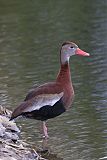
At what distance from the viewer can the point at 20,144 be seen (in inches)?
399

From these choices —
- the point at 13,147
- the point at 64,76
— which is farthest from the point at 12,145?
the point at 64,76

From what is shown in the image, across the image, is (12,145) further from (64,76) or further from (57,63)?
(57,63)

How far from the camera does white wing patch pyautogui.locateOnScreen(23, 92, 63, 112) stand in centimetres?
1040

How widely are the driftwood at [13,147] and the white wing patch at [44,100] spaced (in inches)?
20.2

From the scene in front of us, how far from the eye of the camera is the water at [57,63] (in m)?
11.1

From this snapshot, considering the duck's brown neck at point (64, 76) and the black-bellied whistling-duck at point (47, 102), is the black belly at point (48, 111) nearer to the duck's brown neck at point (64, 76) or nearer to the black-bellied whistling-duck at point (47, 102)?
the black-bellied whistling-duck at point (47, 102)

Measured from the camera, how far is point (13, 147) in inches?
378

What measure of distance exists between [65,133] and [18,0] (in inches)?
901

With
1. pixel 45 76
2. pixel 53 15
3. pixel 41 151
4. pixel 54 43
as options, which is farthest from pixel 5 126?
pixel 53 15

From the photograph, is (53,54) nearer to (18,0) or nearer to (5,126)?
(5,126)

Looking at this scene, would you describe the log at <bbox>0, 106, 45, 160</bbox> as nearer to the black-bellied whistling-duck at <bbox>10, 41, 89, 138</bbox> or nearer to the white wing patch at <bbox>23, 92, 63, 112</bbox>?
the black-bellied whistling-duck at <bbox>10, 41, 89, 138</bbox>

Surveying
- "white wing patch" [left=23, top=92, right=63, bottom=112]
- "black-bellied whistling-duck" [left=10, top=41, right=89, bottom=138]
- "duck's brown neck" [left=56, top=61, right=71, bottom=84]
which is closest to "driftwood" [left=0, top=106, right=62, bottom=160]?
"black-bellied whistling-duck" [left=10, top=41, right=89, bottom=138]

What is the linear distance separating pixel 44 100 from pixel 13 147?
3.63 ft

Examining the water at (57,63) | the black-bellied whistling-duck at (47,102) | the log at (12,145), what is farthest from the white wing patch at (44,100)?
the water at (57,63)
